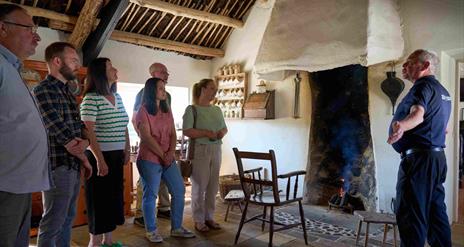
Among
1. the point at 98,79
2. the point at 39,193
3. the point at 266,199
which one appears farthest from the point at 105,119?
the point at 39,193

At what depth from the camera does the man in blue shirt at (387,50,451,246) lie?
2.11 m

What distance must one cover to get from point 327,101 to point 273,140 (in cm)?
96

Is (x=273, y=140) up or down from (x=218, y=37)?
down

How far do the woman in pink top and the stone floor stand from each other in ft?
0.95

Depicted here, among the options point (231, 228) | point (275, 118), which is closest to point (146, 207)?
point (231, 228)

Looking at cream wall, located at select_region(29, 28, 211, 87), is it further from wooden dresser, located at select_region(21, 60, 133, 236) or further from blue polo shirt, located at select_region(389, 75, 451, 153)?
blue polo shirt, located at select_region(389, 75, 451, 153)

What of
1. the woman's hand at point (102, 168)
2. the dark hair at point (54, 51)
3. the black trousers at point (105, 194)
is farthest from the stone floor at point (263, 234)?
the dark hair at point (54, 51)

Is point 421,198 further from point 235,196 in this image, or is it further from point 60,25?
point 60,25

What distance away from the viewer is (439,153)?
214 cm

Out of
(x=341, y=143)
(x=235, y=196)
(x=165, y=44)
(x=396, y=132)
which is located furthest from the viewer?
(x=165, y=44)

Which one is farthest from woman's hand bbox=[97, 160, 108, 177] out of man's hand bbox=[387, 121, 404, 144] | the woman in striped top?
man's hand bbox=[387, 121, 404, 144]

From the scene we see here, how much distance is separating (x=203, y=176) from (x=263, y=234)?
0.77 m

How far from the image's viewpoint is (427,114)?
2.12 m

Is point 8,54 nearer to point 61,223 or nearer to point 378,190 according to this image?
point 61,223
